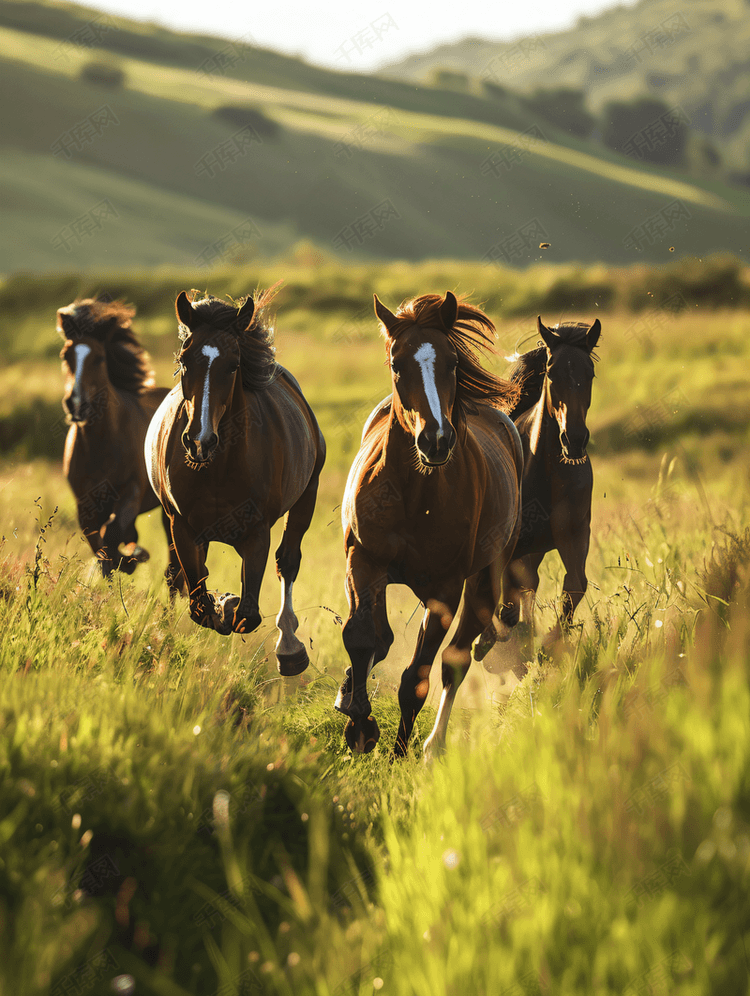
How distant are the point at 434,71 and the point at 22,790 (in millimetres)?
147070

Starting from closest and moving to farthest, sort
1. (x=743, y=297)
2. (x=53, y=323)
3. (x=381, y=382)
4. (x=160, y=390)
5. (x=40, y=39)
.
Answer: (x=160, y=390), (x=381, y=382), (x=743, y=297), (x=53, y=323), (x=40, y=39)

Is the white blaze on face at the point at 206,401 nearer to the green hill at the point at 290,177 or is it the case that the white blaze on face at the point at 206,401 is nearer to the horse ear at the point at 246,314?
the horse ear at the point at 246,314

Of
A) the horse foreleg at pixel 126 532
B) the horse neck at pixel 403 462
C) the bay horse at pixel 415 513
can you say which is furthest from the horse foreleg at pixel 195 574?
the horse foreleg at pixel 126 532

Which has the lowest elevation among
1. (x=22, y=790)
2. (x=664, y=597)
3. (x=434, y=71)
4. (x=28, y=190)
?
(x=22, y=790)

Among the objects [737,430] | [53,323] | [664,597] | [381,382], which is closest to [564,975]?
[664,597]

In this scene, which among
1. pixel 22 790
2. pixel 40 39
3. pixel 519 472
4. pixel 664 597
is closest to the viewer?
pixel 22 790

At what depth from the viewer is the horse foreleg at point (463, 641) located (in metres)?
5.03

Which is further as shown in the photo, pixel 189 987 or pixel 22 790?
pixel 22 790

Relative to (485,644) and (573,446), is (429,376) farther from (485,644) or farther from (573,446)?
(485,644)

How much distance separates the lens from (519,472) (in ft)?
21.5

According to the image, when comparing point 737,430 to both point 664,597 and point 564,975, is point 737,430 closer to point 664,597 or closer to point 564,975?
point 664,597

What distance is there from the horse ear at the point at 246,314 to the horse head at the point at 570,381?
6.99 ft

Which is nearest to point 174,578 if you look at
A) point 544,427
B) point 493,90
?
point 544,427

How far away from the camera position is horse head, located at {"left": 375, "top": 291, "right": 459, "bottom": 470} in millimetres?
4406
